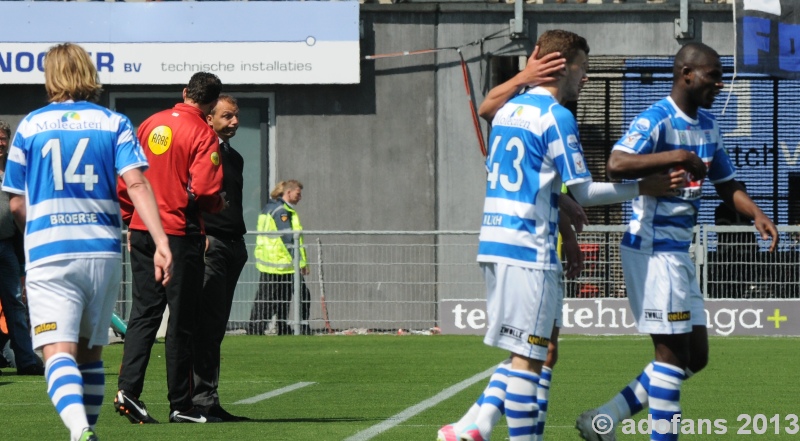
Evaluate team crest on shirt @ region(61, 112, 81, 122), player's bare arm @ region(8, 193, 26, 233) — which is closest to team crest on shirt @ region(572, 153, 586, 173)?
team crest on shirt @ region(61, 112, 81, 122)

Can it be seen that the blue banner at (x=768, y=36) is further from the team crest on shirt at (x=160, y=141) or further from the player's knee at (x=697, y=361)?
the player's knee at (x=697, y=361)

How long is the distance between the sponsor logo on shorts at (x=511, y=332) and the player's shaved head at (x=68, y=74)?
6.80ft

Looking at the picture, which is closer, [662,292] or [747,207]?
[662,292]

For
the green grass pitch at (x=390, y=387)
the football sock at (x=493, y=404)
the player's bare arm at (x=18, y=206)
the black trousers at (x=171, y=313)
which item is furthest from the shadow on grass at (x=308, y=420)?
the player's bare arm at (x=18, y=206)

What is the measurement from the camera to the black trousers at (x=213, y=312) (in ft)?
29.8

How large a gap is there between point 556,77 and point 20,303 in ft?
24.6

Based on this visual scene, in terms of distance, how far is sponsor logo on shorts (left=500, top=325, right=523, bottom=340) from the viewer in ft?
20.9

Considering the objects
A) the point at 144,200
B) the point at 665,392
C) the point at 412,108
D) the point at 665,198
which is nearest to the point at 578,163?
the point at 665,198

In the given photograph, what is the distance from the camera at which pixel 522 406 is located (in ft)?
20.9

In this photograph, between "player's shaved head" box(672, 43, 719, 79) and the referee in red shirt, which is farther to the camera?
the referee in red shirt

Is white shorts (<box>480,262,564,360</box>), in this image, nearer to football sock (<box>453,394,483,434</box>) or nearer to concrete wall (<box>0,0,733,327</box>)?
football sock (<box>453,394,483,434</box>)

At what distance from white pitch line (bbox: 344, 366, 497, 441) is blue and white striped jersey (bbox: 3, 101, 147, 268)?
2.10 metres

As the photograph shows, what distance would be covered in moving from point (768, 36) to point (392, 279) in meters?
6.28

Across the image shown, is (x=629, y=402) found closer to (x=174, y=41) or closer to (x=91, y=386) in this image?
(x=91, y=386)
